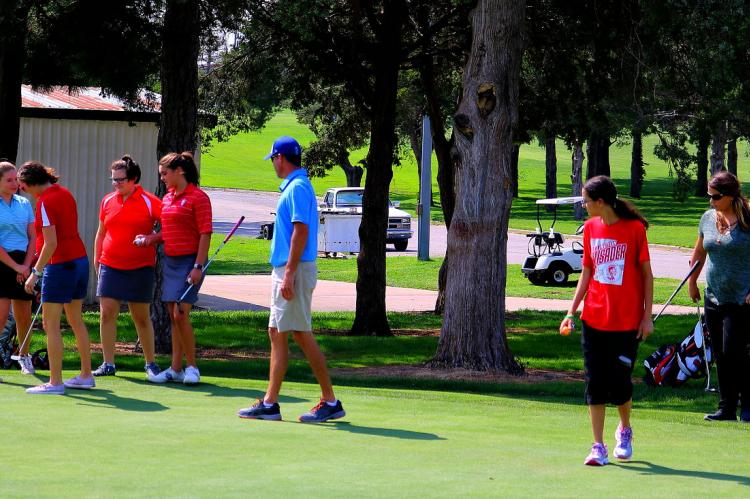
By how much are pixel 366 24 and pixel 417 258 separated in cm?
1633

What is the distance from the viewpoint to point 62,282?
32.0ft

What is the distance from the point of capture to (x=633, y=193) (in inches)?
2808

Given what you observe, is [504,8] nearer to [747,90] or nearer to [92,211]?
[747,90]

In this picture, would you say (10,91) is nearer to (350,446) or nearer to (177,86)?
(177,86)

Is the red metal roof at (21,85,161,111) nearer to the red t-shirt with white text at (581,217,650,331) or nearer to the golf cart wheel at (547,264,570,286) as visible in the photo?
the golf cart wheel at (547,264,570,286)

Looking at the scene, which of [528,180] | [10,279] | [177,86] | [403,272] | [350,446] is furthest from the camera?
[528,180]

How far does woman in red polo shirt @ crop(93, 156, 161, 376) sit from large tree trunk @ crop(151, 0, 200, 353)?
188 inches

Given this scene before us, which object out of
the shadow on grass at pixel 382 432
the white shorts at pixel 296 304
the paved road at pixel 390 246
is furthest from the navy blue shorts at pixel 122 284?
the paved road at pixel 390 246

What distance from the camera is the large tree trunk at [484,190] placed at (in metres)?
13.7

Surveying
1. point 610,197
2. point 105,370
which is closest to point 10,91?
point 105,370

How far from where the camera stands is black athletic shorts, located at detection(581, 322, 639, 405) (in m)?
7.24

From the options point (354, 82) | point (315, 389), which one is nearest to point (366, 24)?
point (354, 82)

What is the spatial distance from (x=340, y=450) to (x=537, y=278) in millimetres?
22627

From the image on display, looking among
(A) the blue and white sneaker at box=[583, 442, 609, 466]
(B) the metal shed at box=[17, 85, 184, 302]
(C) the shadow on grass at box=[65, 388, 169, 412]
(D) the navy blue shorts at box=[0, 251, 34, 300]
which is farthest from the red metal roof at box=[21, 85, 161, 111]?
(A) the blue and white sneaker at box=[583, 442, 609, 466]
